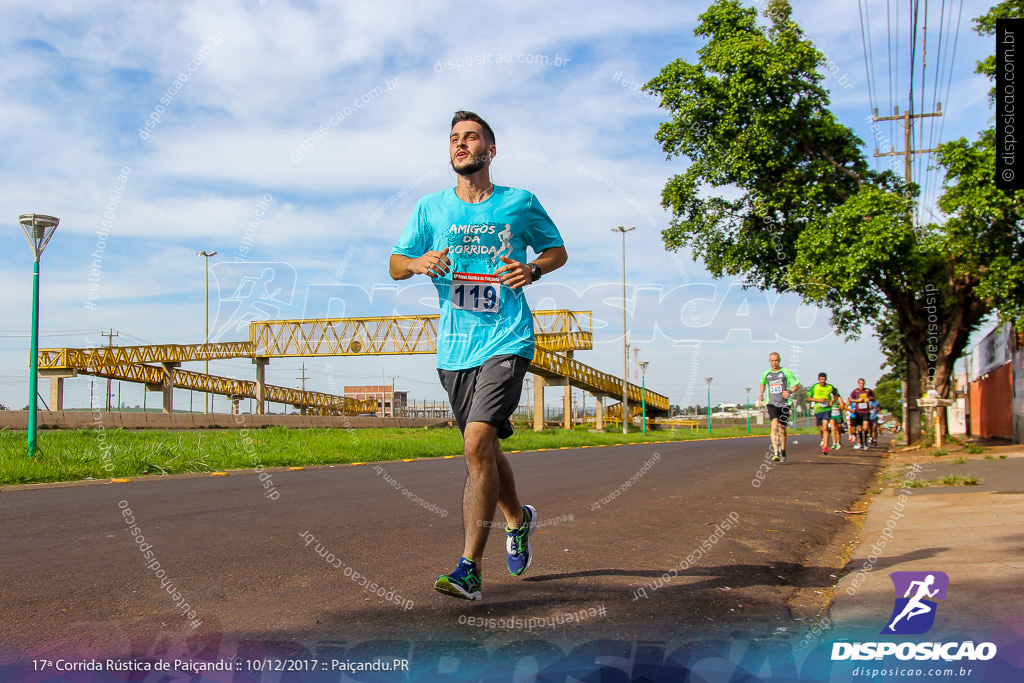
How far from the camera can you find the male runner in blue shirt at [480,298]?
359cm

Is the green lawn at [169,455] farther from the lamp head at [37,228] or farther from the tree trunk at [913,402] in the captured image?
the tree trunk at [913,402]

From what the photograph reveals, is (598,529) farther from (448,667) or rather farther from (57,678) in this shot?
(57,678)

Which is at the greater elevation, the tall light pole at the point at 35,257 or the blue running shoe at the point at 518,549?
the tall light pole at the point at 35,257

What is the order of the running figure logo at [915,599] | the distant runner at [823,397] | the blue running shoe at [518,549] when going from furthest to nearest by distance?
the distant runner at [823,397], the blue running shoe at [518,549], the running figure logo at [915,599]

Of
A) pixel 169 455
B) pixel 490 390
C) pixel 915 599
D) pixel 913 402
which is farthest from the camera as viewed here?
pixel 913 402

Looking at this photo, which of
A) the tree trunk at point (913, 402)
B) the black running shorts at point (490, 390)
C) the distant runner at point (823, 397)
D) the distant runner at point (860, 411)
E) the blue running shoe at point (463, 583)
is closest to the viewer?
the blue running shoe at point (463, 583)

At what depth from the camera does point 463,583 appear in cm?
339

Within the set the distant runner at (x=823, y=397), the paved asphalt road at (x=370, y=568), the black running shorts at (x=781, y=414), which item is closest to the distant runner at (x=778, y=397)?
the black running shorts at (x=781, y=414)

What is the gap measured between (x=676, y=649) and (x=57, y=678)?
6.58 ft

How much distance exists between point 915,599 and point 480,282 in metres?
2.27

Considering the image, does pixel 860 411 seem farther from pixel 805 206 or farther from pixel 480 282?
pixel 480 282

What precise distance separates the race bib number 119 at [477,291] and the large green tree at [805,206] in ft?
49.1

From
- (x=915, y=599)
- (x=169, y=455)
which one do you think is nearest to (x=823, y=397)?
(x=169, y=455)

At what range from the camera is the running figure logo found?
2.99m
